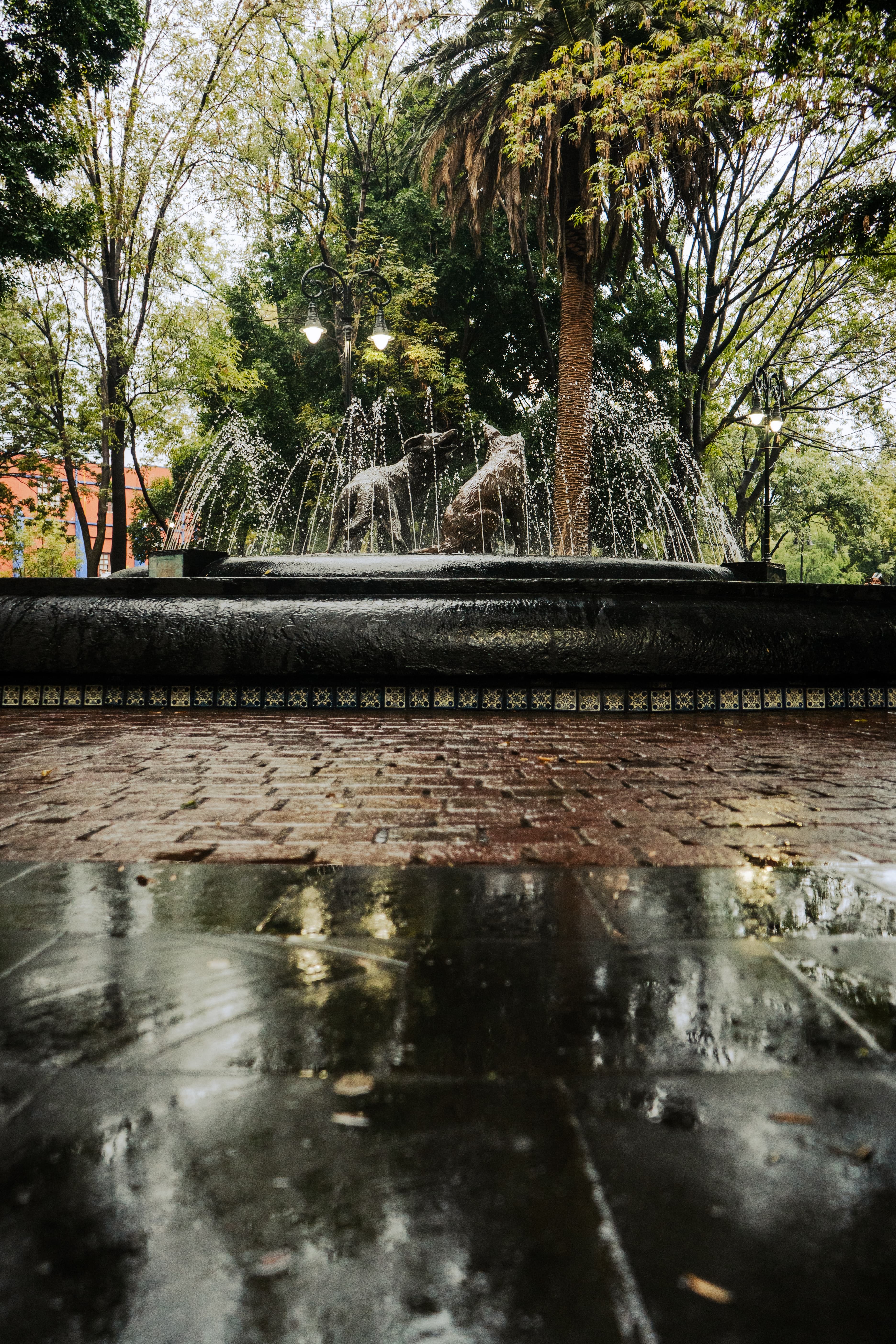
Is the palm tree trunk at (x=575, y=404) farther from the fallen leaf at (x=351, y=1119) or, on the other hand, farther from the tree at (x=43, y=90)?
the fallen leaf at (x=351, y=1119)

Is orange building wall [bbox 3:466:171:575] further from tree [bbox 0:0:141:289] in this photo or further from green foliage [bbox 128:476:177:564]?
tree [bbox 0:0:141:289]

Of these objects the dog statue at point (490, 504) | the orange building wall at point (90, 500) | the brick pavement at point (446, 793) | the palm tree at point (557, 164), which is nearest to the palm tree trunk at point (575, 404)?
the palm tree at point (557, 164)

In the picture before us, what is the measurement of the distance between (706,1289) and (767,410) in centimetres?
2013

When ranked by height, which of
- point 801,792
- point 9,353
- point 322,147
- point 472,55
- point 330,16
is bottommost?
point 801,792

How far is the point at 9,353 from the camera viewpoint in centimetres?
1931

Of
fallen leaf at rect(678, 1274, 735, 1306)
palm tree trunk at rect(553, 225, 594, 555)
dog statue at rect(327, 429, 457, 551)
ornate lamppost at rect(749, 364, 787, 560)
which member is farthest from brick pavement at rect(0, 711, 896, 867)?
ornate lamppost at rect(749, 364, 787, 560)

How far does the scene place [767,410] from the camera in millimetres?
18531

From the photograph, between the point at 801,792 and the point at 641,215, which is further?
the point at 641,215

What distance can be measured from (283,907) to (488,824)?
43.2 inches

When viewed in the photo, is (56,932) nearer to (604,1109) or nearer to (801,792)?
(604,1109)

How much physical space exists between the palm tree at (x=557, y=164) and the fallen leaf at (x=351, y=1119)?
1381 centimetres

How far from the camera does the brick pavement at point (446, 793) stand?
2.77 m

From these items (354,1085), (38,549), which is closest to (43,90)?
(354,1085)

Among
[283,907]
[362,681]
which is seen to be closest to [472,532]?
[362,681]
